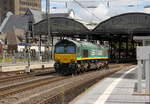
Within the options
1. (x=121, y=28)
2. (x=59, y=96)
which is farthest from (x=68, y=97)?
(x=121, y=28)

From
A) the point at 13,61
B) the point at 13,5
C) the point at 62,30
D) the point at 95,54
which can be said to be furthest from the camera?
the point at 13,5

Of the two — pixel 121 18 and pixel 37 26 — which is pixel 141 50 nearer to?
pixel 121 18

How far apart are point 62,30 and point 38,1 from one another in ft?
360

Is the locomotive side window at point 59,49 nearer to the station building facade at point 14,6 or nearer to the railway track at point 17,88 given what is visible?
the railway track at point 17,88

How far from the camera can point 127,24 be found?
60.8 metres

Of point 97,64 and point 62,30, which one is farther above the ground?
point 62,30

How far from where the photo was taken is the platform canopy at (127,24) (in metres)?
59.2

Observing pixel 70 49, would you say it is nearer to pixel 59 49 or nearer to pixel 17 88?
pixel 59 49

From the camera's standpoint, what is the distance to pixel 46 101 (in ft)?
45.6

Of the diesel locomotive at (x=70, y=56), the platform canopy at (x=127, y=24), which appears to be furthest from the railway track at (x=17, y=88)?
the platform canopy at (x=127, y=24)

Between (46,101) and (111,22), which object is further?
(111,22)

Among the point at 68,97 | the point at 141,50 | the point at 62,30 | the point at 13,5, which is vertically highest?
the point at 13,5

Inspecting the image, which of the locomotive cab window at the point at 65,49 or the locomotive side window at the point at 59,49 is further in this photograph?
the locomotive side window at the point at 59,49

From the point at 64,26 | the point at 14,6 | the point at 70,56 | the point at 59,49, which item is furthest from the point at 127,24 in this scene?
the point at 14,6
